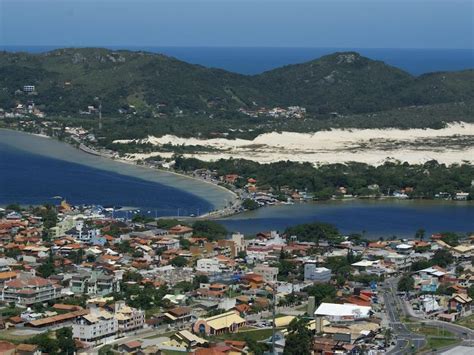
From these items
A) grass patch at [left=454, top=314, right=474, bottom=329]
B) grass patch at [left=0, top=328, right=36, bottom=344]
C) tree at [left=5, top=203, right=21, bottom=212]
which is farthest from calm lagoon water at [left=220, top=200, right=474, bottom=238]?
grass patch at [left=0, top=328, right=36, bottom=344]

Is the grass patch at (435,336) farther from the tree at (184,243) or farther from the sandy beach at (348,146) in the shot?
the sandy beach at (348,146)

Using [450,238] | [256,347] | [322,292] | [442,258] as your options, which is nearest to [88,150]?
[450,238]

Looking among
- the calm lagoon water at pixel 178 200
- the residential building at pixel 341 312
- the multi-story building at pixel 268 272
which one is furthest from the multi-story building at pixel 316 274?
the calm lagoon water at pixel 178 200

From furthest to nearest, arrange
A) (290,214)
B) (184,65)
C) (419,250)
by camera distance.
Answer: (184,65)
(290,214)
(419,250)

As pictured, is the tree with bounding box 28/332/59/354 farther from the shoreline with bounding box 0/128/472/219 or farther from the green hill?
the green hill

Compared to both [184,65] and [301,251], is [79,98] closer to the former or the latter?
[184,65]

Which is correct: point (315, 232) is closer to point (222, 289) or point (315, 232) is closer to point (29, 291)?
point (222, 289)

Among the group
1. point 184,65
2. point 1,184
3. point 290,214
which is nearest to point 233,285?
point 290,214
